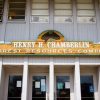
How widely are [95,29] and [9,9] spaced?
334cm

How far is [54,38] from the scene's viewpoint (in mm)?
7645

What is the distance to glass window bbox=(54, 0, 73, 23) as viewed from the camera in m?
7.91

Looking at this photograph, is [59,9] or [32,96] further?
[59,9]

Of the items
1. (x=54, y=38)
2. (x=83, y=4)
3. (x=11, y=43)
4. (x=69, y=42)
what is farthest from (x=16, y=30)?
(x=83, y=4)

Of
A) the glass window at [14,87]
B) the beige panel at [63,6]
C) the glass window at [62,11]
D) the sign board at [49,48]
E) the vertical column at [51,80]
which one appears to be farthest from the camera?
the beige panel at [63,6]

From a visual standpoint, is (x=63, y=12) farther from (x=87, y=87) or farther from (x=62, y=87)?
(x=87, y=87)

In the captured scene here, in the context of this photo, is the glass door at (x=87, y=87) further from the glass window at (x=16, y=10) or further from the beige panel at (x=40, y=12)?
the glass window at (x=16, y=10)

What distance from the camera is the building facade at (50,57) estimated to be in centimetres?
724

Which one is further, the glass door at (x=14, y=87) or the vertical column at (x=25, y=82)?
the glass door at (x=14, y=87)

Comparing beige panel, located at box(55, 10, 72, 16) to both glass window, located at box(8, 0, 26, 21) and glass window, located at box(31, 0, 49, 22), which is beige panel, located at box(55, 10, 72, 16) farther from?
glass window, located at box(8, 0, 26, 21)

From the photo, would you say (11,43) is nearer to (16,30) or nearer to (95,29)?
(16,30)

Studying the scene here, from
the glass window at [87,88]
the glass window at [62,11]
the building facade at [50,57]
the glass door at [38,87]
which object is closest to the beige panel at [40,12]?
the building facade at [50,57]

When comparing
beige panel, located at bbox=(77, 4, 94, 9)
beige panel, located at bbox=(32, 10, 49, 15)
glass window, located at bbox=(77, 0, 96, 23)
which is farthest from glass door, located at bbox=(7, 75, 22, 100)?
beige panel, located at bbox=(77, 4, 94, 9)

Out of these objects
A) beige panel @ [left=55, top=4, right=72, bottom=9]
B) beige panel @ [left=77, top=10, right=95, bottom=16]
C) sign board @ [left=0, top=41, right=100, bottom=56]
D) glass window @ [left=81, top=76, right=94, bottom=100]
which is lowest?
glass window @ [left=81, top=76, right=94, bottom=100]
